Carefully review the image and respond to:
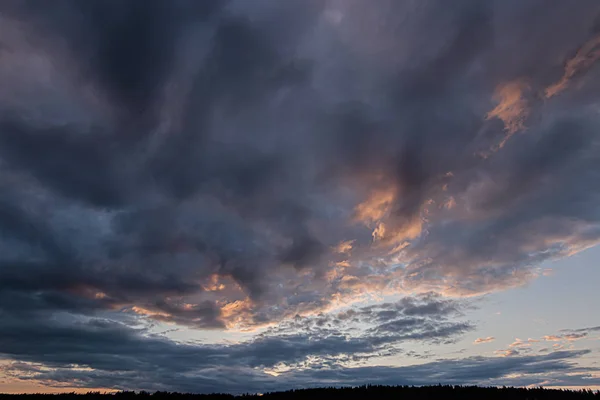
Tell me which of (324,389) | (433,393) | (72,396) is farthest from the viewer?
(72,396)

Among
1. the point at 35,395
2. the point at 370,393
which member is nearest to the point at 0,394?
the point at 35,395

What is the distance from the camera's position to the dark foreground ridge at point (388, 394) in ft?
154

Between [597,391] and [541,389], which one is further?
[541,389]

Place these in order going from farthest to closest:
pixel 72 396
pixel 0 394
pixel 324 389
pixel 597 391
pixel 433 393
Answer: pixel 0 394, pixel 72 396, pixel 324 389, pixel 433 393, pixel 597 391

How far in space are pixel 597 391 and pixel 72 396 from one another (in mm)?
71795

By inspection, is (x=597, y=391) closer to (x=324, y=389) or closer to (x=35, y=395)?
(x=324, y=389)

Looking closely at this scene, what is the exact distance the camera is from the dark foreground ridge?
47.1 metres

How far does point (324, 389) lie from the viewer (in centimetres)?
6066

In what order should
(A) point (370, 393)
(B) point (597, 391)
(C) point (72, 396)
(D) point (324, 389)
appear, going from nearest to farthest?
(B) point (597, 391)
(A) point (370, 393)
(D) point (324, 389)
(C) point (72, 396)

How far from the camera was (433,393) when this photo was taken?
51594 millimetres

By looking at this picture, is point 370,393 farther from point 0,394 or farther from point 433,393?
point 0,394

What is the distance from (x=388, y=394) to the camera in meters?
55.2

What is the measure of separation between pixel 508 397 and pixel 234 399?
1450 inches

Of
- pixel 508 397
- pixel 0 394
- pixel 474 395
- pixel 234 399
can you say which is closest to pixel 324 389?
pixel 234 399
